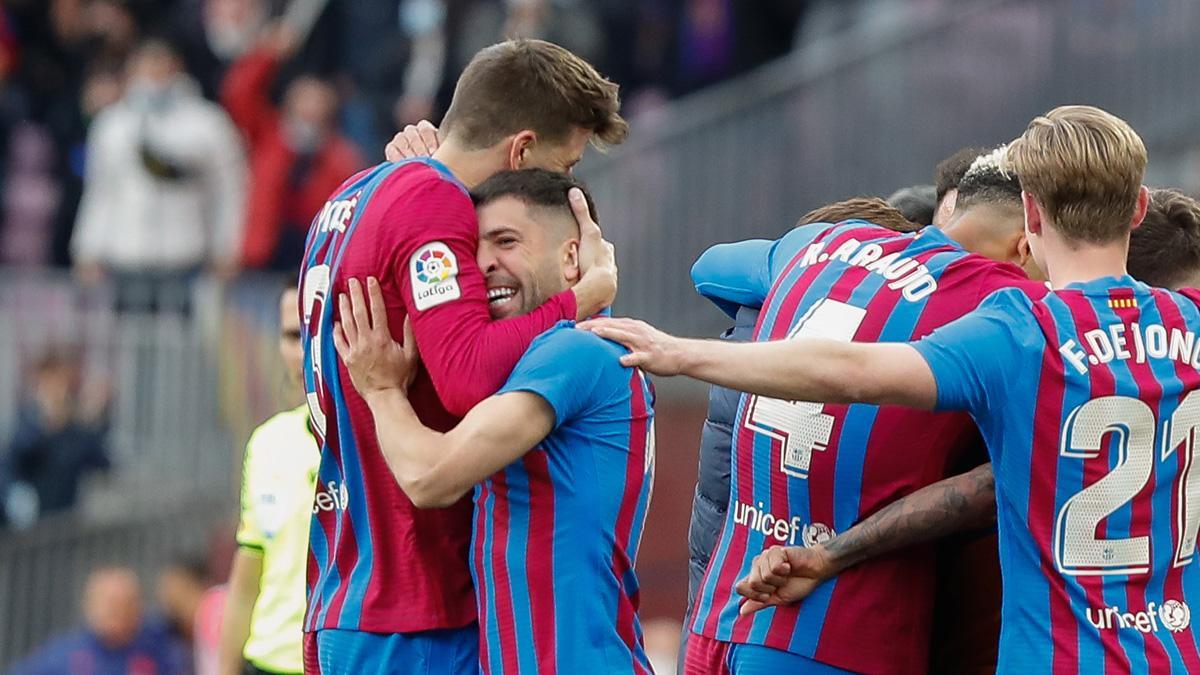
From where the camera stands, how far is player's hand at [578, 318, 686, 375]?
13.8ft

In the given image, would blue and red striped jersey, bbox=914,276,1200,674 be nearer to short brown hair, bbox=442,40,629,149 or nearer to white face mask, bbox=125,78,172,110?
short brown hair, bbox=442,40,629,149

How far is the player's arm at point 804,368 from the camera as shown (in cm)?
419

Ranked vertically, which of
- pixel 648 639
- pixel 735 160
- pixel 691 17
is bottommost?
pixel 648 639

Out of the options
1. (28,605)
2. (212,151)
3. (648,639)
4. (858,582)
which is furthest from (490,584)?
(212,151)

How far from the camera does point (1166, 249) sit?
5.06 metres

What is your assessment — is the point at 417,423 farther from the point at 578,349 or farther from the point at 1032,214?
the point at 1032,214

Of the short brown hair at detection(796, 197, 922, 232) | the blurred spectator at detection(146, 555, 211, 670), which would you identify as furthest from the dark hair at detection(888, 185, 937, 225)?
the blurred spectator at detection(146, 555, 211, 670)

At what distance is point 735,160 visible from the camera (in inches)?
469

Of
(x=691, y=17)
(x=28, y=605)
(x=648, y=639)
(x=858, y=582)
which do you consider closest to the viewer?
(x=858, y=582)

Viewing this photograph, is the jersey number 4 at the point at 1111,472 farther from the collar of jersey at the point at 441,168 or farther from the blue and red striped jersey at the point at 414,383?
the collar of jersey at the point at 441,168

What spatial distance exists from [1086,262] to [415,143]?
1.89 metres

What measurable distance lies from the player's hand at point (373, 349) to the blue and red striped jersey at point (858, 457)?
0.93 meters

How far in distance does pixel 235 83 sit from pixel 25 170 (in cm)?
161

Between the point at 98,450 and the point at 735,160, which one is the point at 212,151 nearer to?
the point at 98,450
